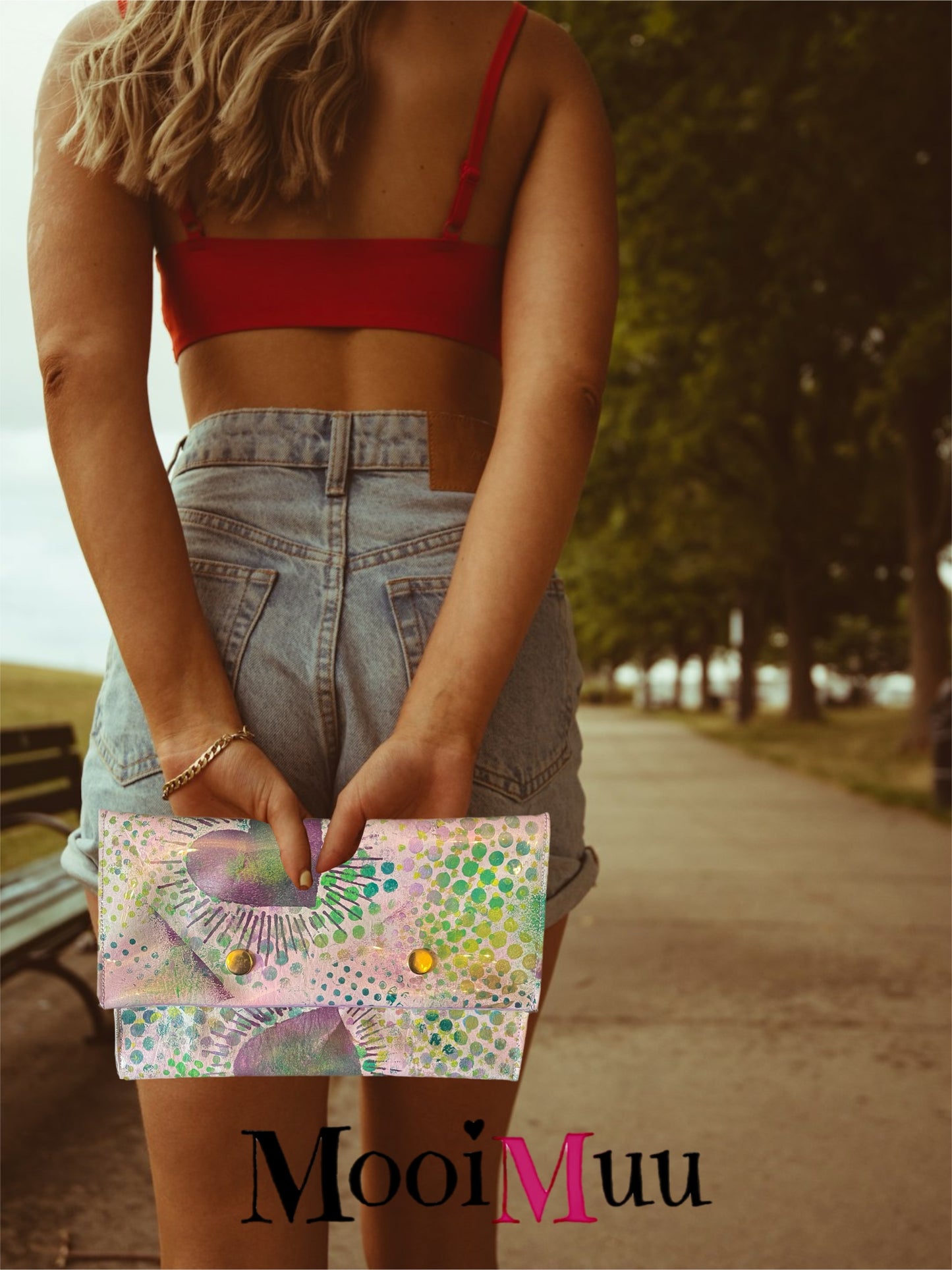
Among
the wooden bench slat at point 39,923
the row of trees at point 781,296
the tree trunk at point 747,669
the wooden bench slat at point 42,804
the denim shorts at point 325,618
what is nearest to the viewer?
the denim shorts at point 325,618

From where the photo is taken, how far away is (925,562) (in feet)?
45.5

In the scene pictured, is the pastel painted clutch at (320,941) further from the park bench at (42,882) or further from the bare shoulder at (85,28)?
the park bench at (42,882)

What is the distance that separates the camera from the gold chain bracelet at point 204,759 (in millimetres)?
1102

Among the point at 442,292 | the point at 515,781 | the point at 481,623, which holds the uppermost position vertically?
the point at 442,292

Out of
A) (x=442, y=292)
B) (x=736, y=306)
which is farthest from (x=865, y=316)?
(x=442, y=292)

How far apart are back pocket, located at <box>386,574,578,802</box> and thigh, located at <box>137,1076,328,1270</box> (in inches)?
15.5

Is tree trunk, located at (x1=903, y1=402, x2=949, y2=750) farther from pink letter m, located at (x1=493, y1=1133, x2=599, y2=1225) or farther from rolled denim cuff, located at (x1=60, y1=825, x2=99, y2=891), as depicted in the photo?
rolled denim cuff, located at (x1=60, y1=825, x2=99, y2=891)

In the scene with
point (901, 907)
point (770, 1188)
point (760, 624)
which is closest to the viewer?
point (770, 1188)

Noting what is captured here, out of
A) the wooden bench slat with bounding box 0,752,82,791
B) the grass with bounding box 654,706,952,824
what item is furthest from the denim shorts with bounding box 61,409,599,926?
the grass with bounding box 654,706,952,824

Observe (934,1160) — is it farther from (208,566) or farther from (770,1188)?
(208,566)

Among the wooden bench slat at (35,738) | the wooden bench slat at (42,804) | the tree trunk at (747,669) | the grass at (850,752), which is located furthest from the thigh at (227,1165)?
the tree trunk at (747,669)

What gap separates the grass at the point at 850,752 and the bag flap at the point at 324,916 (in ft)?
29.4

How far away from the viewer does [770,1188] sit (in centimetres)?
307

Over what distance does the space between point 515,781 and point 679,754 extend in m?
16.5
